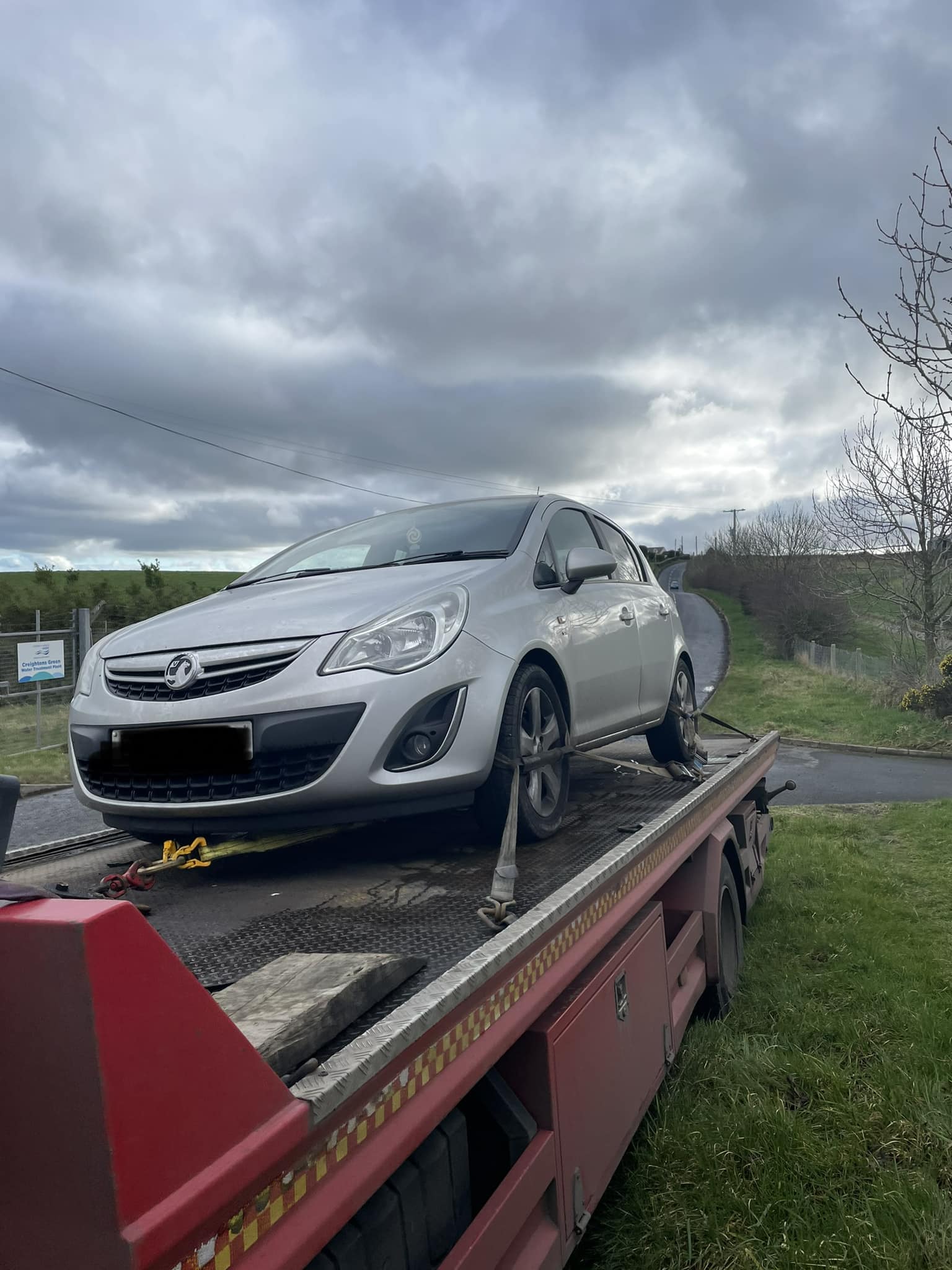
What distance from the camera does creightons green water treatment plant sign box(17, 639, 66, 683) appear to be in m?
12.6

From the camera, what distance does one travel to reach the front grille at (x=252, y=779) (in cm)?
265

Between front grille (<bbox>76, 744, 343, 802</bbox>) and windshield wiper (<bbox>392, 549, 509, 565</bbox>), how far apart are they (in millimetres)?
1146

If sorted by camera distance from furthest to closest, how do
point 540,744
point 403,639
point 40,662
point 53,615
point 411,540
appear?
point 53,615 → point 40,662 → point 411,540 → point 540,744 → point 403,639

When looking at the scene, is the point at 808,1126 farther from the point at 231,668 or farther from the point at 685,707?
the point at 685,707

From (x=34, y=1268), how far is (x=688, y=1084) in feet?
8.79

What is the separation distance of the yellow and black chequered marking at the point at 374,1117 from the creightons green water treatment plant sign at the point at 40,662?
1188 centimetres

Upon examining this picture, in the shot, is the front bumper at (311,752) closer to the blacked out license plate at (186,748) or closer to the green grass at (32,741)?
the blacked out license plate at (186,748)

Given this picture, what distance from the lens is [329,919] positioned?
2328 millimetres

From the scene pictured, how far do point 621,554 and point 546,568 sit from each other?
4.76 feet

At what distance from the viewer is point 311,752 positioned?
2.66m

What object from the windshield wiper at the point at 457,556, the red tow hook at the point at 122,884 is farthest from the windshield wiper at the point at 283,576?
the red tow hook at the point at 122,884

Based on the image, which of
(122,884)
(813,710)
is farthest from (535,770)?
(813,710)

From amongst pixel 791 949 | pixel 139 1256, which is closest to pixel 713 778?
pixel 791 949

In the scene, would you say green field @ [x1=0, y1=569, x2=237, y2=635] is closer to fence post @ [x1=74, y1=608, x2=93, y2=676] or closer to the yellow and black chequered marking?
fence post @ [x1=74, y1=608, x2=93, y2=676]
